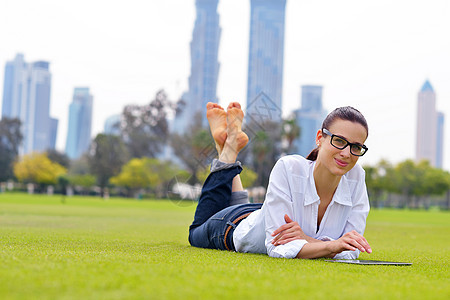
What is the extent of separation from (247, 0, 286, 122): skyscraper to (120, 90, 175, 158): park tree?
49105 mm

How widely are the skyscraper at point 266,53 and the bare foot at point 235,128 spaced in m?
117

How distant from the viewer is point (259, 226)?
3.98 meters

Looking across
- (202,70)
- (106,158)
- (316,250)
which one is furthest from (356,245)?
(202,70)

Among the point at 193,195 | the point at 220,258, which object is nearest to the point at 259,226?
the point at 220,258

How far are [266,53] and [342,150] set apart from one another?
515ft

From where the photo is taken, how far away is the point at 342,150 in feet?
11.9

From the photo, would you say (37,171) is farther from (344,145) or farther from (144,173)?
(344,145)

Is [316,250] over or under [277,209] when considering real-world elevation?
under

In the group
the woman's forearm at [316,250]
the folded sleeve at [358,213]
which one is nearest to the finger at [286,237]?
the woman's forearm at [316,250]

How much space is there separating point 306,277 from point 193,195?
393 cm

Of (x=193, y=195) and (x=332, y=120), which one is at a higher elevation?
(x=332, y=120)

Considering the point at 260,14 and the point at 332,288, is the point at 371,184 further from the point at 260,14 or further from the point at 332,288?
the point at 260,14

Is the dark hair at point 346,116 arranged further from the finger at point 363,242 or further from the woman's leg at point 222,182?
the woman's leg at point 222,182

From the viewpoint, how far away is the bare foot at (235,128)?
5.07 m
